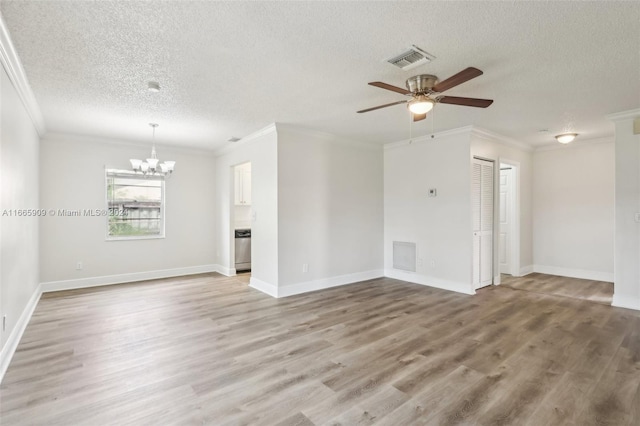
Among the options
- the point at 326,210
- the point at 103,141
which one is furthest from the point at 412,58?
the point at 103,141

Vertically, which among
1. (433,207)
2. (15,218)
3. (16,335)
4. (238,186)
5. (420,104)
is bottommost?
(16,335)

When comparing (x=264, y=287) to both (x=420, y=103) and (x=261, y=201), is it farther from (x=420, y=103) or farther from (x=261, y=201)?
(x=420, y=103)

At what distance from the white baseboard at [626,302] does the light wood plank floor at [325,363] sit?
0.18 meters

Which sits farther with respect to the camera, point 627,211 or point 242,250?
point 242,250

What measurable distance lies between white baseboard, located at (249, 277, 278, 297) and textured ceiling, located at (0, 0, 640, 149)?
248cm

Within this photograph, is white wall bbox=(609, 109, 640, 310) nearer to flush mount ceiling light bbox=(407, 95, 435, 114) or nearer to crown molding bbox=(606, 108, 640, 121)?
crown molding bbox=(606, 108, 640, 121)

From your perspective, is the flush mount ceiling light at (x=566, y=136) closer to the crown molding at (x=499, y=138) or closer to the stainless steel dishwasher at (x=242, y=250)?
the crown molding at (x=499, y=138)

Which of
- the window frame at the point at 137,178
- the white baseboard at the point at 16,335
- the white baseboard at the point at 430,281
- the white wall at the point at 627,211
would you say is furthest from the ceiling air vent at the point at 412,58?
the window frame at the point at 137,178

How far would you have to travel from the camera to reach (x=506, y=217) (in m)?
6.32

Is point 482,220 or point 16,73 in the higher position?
point 16,73

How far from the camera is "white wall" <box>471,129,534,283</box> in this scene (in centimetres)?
506

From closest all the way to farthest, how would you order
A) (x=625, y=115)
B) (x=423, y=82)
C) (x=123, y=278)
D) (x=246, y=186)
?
1. (x=423, y=82)
2. (x=625, y=115)
3. (x=123, y=278)
4. (x=246, y=186)

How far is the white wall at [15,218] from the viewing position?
256cm

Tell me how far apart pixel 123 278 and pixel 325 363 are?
4.69 metres
